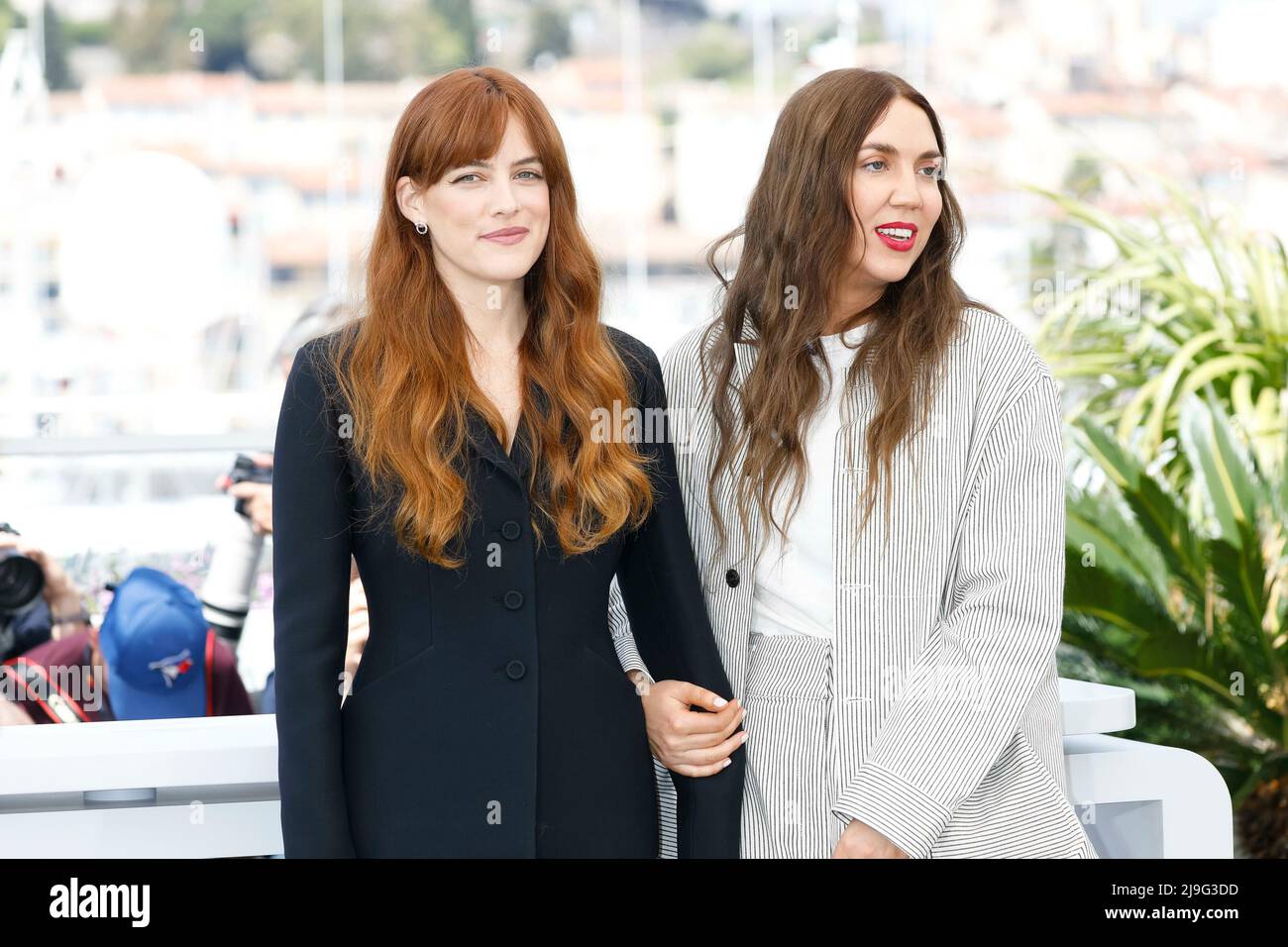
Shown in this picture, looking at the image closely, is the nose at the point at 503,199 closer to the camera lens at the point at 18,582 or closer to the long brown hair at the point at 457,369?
the long brown hair at the point at 457,369

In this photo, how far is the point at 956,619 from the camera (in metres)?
1.69

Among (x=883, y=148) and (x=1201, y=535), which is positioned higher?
(x=883, y=148)

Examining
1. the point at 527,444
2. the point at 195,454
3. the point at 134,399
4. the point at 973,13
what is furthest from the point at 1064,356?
the point at 973,13

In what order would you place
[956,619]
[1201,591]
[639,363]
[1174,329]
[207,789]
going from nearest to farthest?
[956,619]
[639,363]
[207,789]
[1201,591]
[1174,329]

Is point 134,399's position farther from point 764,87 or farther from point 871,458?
point 764,87

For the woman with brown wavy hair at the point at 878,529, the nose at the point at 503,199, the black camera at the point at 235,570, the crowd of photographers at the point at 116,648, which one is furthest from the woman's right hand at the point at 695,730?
the black camera at the point at 235,570

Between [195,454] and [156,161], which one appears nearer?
[195,454]

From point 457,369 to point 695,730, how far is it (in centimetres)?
54

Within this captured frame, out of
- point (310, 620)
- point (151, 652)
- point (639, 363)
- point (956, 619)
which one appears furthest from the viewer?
point (151, 652)

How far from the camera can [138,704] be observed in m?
2.65

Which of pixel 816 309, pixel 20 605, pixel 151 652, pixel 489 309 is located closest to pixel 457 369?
pixel 489 309

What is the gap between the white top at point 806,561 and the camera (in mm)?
1762

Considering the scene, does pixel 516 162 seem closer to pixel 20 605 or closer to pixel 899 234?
pixel 899 234

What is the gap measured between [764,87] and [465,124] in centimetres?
940
